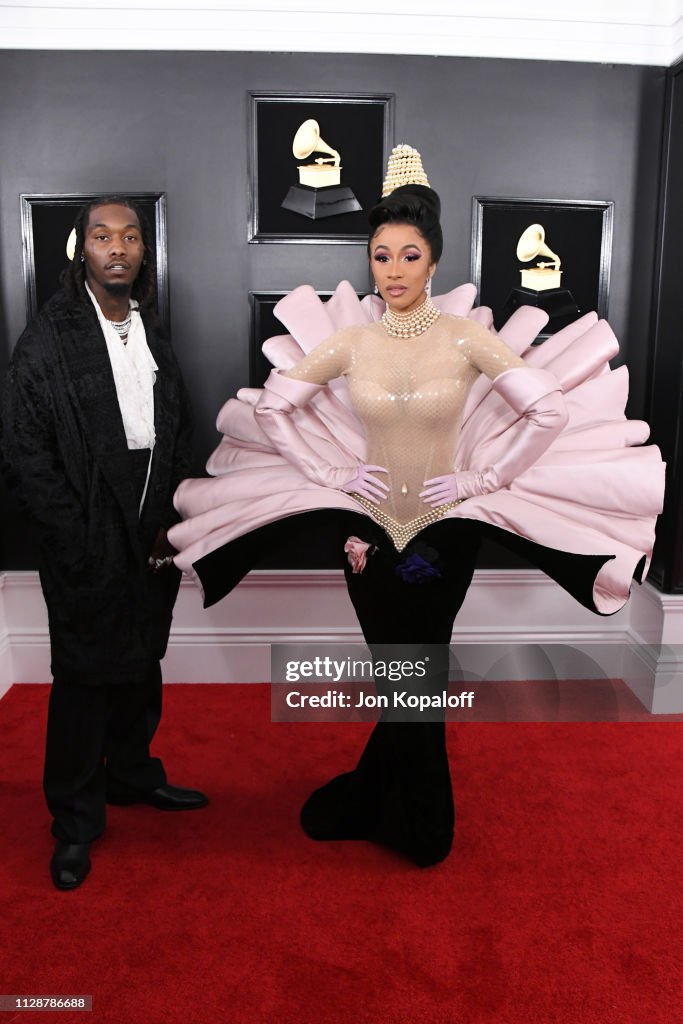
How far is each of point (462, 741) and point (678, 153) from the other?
88.2 inches

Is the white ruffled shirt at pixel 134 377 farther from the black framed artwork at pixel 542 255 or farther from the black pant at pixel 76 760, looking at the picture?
the black framed artwork at pixel 542 255

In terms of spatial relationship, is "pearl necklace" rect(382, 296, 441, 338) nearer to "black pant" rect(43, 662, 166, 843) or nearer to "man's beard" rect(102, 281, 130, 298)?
"man's beard" rect(102, 281, 130, 298)

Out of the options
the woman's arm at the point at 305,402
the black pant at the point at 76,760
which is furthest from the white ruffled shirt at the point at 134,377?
the black pant at the point at 76,760

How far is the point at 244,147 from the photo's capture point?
3.06 meters

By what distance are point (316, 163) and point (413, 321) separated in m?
1.32

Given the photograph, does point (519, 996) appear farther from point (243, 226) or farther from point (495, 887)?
point (243, 226)

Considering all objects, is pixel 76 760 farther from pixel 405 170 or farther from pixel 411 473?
pixel 405 170

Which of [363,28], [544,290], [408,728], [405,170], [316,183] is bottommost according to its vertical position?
[408,728]

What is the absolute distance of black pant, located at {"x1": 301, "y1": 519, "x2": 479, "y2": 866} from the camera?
6.70 feet

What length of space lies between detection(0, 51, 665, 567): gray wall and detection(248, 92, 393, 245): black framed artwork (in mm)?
46

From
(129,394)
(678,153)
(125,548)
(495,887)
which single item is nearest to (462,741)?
(495,887)

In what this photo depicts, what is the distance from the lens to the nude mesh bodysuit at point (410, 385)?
79.7 inches

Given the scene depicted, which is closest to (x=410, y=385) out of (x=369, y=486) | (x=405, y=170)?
(x=369, y=486)

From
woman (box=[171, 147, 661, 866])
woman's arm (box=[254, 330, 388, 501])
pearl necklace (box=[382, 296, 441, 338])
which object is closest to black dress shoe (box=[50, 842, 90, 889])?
woman (box=[171, 147, 661, 866])
